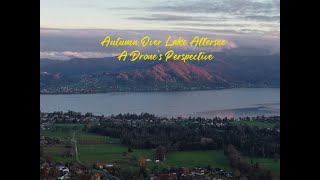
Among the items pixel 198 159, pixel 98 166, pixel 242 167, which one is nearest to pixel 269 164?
pixel 242 167

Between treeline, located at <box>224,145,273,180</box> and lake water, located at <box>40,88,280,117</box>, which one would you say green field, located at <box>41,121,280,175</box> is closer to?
treeline, located at <box>224,145,273,180</box>

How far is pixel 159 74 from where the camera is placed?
6.82 ft

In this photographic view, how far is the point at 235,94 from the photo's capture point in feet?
6.96

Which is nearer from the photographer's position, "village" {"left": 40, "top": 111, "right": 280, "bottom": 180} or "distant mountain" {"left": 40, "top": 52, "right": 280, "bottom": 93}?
"village" {"left": 40, "top": 111, "right": 280, "bottom": 180}

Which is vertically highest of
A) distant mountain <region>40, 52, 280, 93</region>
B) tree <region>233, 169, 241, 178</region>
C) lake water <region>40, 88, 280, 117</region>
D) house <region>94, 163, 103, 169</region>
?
distant mountain <region>40, 52, 280, 93</region>

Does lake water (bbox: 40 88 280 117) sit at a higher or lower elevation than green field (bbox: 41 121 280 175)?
higher

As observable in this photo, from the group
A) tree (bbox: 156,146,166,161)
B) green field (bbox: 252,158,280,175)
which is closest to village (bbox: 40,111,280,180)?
tree (bbox: 156,146,166,161)

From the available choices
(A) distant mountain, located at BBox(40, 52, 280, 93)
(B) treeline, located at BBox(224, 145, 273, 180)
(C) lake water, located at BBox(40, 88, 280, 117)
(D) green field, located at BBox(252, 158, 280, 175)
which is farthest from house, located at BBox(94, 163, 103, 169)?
(D) green field, located at BBox(252, 158, 280, 175)

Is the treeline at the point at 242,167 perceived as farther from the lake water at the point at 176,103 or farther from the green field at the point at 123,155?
the lake water at the point at 176,103

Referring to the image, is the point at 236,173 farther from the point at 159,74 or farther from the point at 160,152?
the point at 159,74

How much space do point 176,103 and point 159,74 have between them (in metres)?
0.18

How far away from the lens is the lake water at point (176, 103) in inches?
79.7

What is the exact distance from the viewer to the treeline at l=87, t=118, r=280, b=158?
1947mm

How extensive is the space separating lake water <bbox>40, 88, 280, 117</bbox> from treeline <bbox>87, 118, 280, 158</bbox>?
80 millimetres
